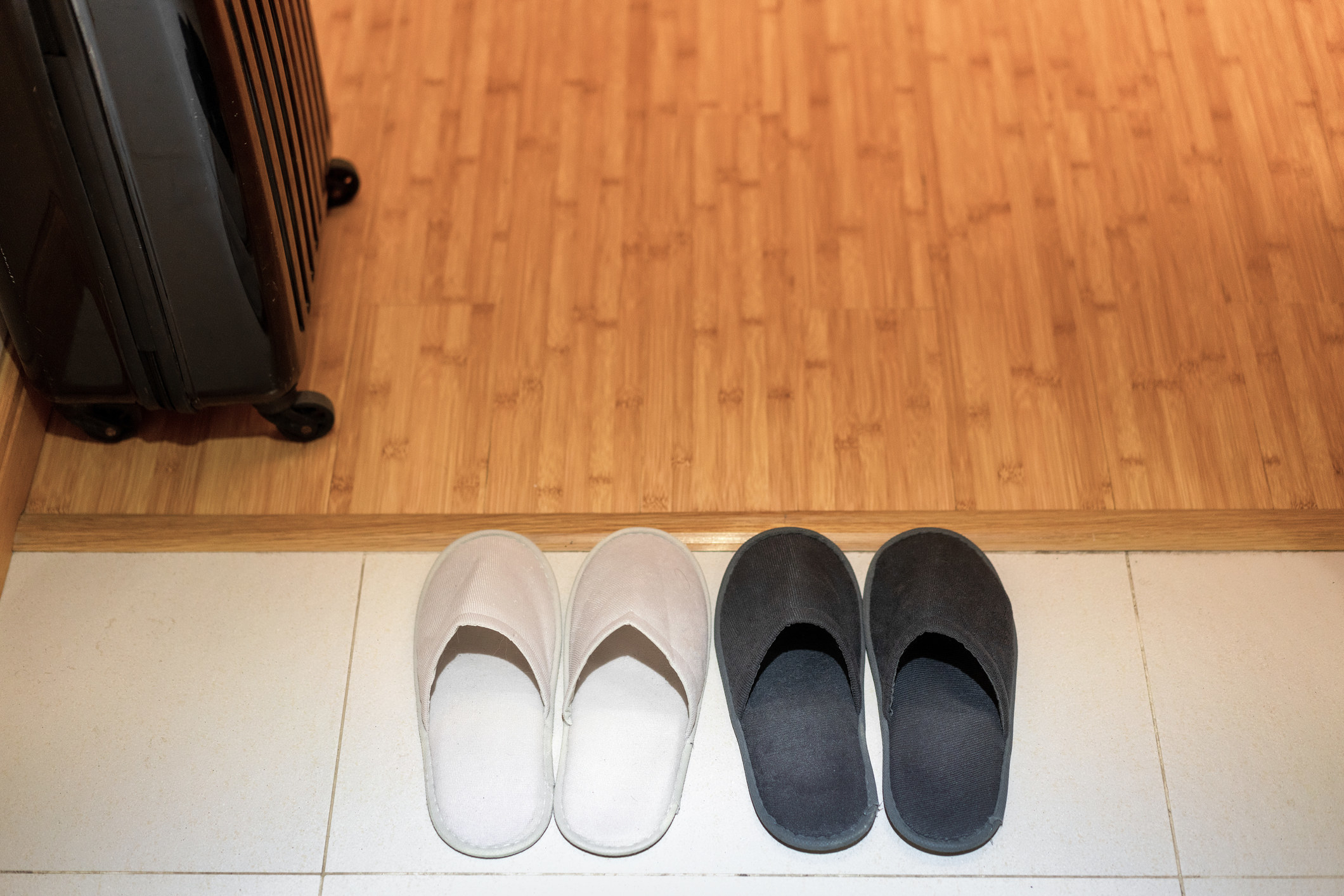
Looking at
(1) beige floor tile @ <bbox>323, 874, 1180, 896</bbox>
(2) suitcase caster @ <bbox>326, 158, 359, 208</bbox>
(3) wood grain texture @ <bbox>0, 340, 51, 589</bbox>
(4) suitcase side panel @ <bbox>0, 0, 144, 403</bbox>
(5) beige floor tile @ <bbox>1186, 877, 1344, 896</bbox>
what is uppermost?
(4) suitcase side panel @ <bbox>0, 0, 144, 403</bbox>

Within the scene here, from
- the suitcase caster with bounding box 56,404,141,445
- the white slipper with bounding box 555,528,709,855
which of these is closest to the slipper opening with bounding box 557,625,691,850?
the white slipper with bounding box 555,528,709,855

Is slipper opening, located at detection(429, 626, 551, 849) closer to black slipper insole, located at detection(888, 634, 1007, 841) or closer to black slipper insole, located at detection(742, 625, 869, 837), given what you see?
black slipper insole, located at detection(742, 625, 869, 837)

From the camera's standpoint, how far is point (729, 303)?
57.4 inches

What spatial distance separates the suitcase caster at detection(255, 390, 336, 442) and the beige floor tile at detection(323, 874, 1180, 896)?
0.52m

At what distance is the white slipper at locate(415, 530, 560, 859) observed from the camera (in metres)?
1.15

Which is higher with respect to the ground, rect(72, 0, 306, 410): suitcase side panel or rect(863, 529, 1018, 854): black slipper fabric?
rect(72, 0, 306, 410): suitcase side panel

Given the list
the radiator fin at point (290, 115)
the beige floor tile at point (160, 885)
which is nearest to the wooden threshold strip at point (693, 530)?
the radiator fin at point (290, 115)

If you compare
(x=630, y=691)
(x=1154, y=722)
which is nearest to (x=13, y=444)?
(x=630, y=691)

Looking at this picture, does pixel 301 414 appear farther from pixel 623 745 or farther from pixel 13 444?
pixel 623 745

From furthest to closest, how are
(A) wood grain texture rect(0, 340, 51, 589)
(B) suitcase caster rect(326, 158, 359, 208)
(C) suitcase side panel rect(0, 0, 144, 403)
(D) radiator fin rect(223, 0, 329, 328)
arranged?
(B) suitcase caster rect(326, 158, 359, 208) < (A) wood grain texture rect(0, 340, 51, 589) < (D) radiator fin rect(223, 0, 329, 328) < (C) suitcase side panel rect(0, 0, 144, 403)

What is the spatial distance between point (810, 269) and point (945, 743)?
2.16 feet

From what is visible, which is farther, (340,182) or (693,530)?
(340,182)

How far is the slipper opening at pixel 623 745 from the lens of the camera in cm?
114

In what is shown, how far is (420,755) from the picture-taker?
Answer: 3.92 ft
